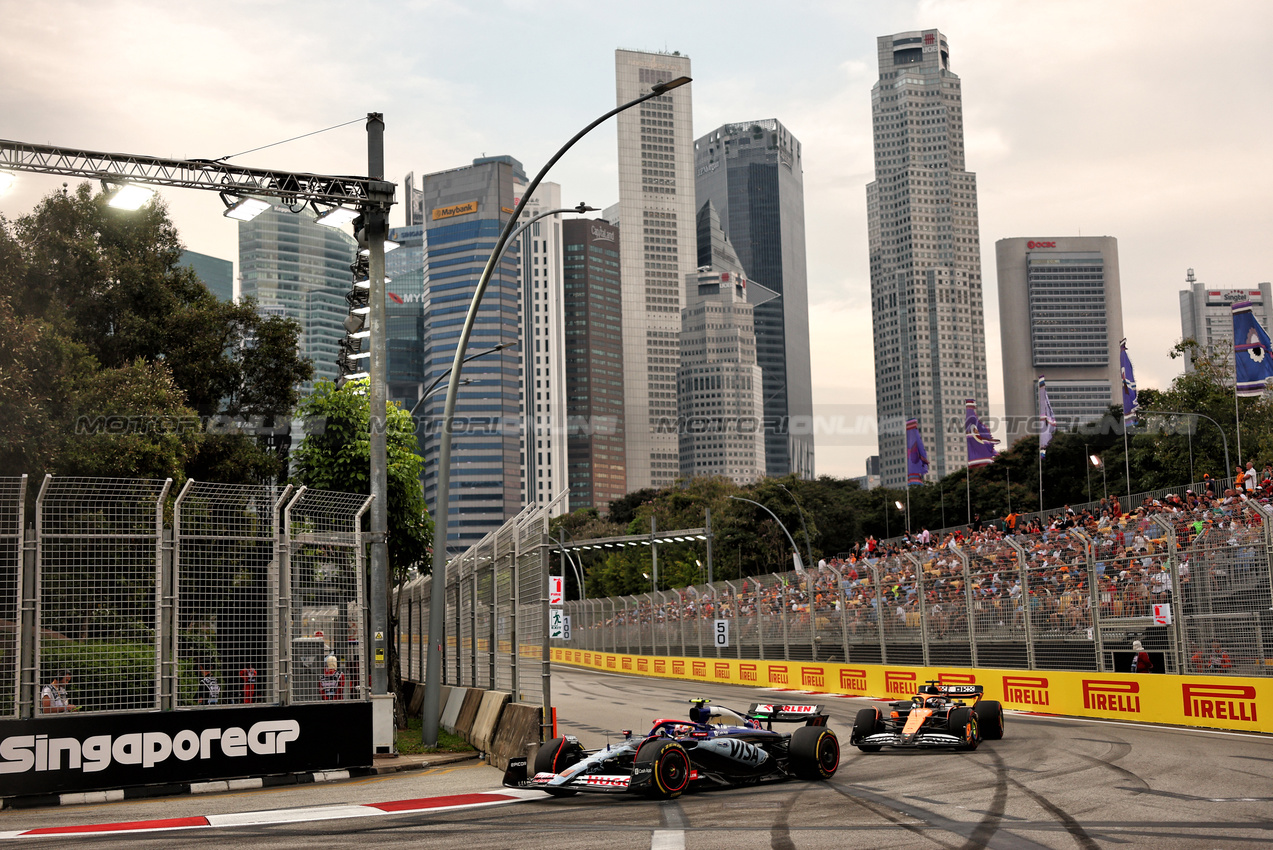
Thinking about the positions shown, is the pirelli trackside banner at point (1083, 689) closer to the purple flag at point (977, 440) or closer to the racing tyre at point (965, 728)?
the racing tyre at point (965, 728)

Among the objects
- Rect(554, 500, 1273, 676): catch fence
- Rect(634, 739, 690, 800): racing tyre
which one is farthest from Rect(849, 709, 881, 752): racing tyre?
Rect(554, 500, 1273, 676): catch fence

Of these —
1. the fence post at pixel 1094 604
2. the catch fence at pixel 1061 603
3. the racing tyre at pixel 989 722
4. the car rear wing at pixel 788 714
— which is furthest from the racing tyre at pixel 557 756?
the fence post at pixel 1094 604

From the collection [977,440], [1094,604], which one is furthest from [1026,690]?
[977,440]

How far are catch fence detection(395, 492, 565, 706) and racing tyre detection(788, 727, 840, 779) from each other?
292cm

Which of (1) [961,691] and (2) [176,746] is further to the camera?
(1) [961,691]

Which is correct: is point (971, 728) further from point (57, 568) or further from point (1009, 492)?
point (1009, 492)

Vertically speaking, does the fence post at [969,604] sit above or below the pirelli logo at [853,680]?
above

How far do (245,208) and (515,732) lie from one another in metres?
9.11

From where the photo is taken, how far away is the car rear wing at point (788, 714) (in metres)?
13.3

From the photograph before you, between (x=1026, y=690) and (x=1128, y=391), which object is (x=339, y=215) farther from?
(x=1128, y=391)

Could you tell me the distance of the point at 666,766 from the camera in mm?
11219

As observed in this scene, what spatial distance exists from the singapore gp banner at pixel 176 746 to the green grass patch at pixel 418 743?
182 centimetres

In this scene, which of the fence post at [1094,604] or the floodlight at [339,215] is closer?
the floodlight at [339,215]

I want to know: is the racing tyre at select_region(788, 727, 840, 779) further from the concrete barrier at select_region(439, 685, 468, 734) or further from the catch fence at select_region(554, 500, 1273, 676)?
the concrete barrier at select_region(439, 685, 468, 734)
